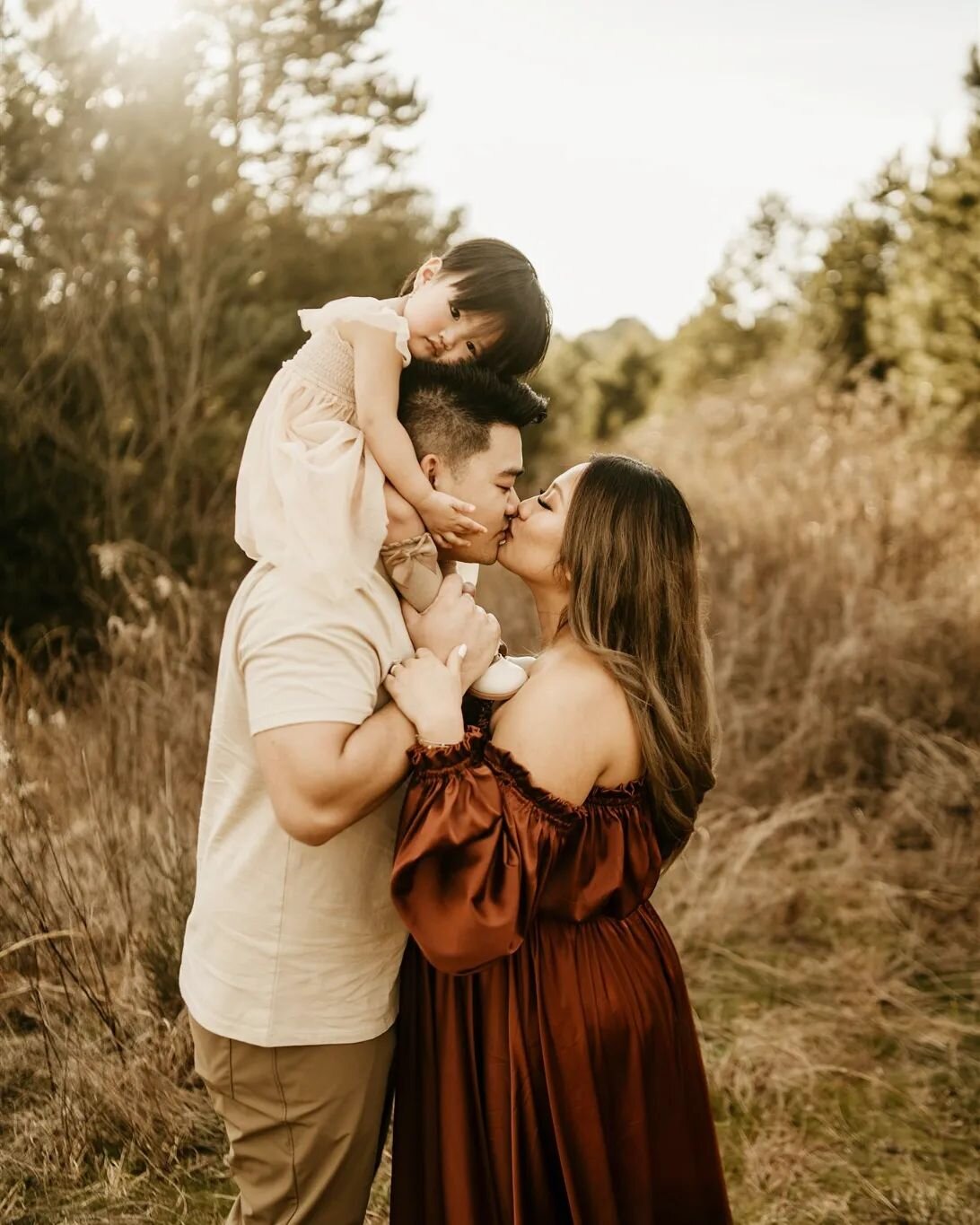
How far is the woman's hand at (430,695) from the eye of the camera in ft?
6.08

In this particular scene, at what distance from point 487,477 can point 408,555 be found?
0.27 metres

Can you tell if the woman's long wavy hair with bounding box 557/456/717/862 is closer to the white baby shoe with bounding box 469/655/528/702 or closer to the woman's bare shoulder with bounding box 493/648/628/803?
the woman's bare shoulder with bounding box 493/648/628/803

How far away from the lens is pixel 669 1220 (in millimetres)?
2236

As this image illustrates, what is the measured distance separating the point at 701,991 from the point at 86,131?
6.68m

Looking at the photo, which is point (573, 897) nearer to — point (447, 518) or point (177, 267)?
point (447, 518)

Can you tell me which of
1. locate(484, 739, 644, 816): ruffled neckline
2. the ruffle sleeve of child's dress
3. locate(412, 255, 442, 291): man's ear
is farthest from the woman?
locate(412, 255, 442, 291): man's ear

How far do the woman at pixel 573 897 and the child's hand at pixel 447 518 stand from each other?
159 mm

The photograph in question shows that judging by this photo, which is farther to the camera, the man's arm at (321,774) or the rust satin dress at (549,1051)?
the rust satin dress at (549,1051)

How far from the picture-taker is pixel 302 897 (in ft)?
6.21

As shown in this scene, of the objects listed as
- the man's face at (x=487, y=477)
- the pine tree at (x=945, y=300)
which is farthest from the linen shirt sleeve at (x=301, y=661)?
the pine tree at (x=945, y=300)

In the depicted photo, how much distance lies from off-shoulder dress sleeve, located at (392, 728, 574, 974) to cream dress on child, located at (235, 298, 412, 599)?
1.23 ft

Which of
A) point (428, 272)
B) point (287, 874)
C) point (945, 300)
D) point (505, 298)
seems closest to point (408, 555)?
point (287, 874)

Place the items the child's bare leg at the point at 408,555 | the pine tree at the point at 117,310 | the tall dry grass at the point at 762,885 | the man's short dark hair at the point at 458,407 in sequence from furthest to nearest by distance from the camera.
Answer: the pine tree at the point at 117,310, the tall dry grass at the point at 762,885, the man's short dark hair at the point at 458,407, the child's bare leg at the point at 408,555

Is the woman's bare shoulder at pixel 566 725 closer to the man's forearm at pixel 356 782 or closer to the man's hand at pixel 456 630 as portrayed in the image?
the man's hand at pixel 456 630
